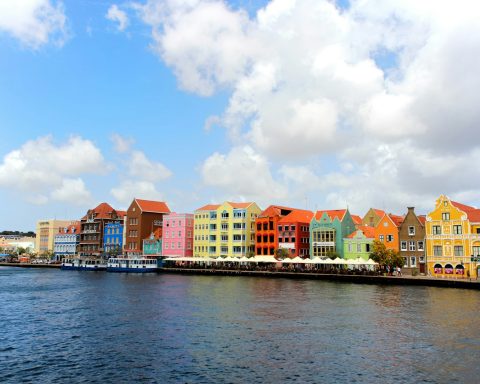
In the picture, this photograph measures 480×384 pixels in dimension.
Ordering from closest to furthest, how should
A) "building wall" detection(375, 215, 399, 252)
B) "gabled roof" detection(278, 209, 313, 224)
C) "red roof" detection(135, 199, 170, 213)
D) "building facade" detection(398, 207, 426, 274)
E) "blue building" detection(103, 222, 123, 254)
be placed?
"building facade" detection(398, 207, 426, 274) → "building wall" detection(375, 215, 399, 252) → "gabled roof" detection(278, 209, 313, 224) → "red roof" detection(135, 199, 170, 213) → "blue building" detection(103, 222, 123, 254)

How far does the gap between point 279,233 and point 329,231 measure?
1439cm

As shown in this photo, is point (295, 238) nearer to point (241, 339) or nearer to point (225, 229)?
point (225, 229)

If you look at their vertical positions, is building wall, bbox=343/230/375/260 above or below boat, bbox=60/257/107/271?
above

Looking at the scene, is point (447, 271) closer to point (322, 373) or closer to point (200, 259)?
point (200, 259)

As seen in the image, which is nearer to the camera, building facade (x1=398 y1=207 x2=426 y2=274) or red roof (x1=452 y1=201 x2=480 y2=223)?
red roof (x1=452 y1=201 x2=480 y2=223)

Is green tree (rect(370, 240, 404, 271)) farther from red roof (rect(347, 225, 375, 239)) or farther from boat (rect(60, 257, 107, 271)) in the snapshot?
boat (rect(60, 257, 107, 271))

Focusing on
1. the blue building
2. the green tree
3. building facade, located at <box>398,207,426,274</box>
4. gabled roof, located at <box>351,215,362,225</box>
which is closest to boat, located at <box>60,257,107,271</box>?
the blue building

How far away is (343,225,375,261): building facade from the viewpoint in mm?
113969

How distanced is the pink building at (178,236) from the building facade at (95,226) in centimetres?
3258

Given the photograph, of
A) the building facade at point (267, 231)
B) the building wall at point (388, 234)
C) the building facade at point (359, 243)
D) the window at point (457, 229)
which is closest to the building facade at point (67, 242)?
the building facade at point (267, 231)

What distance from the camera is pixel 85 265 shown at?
519 ft

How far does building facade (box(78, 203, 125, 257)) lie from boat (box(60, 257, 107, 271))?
8410 millimetres

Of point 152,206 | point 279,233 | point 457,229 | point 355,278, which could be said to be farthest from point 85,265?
point 457,229

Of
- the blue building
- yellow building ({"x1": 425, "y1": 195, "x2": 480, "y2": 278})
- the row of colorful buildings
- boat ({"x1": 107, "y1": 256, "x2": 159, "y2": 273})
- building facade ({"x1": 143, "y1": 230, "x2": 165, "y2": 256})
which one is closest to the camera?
yellow building ({"x1": 425, "y1": 195, "x2": 480, "y2": 278})
